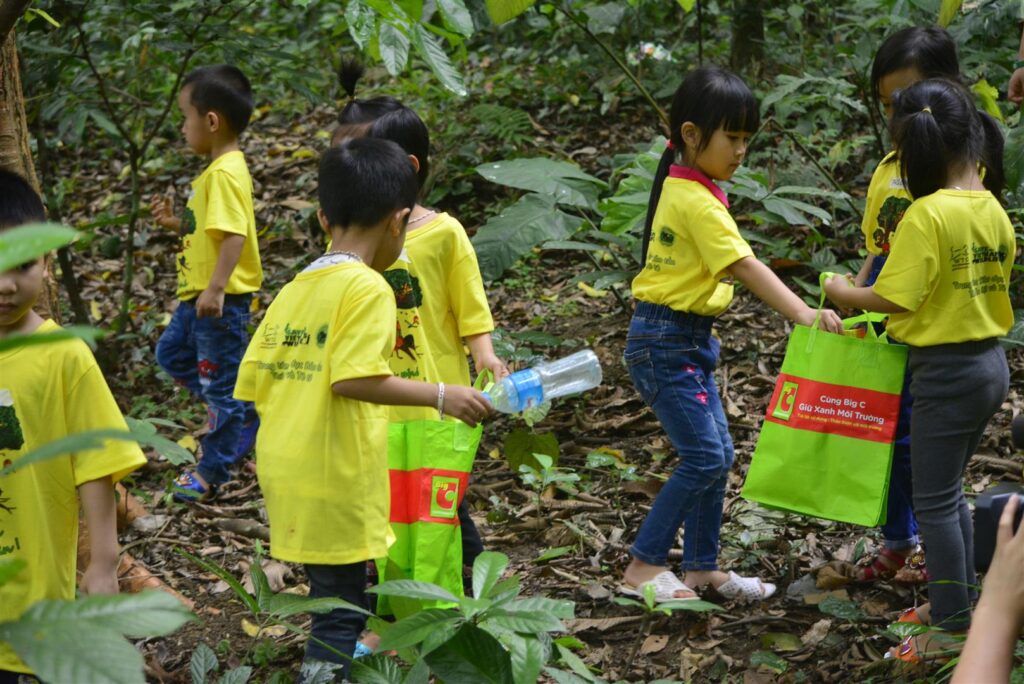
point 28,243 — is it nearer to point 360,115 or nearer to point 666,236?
point 666,236

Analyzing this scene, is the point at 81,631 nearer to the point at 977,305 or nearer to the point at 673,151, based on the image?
the point at 977,305

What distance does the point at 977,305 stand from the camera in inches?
118

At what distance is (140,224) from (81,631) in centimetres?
708

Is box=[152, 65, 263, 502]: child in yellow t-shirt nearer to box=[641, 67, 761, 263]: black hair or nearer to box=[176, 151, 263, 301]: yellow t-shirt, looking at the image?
box=[176, 151, 263, 301]: yellow t-shirt

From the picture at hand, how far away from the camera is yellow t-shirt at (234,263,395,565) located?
269 cm

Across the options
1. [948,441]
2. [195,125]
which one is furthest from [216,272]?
[948,441]

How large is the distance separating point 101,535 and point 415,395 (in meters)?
0.78

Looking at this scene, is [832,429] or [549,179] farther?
[549,179]

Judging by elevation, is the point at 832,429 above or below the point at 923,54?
below

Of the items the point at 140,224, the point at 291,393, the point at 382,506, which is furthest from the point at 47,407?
the point at 140,224

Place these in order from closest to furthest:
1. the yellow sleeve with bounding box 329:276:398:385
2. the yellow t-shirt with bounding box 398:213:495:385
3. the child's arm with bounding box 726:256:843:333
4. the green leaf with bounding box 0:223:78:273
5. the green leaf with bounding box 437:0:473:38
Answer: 1. the green leaf with bounding box 0:223:78:273
2. the green leaf with bounding box 437:0:473:38
3. the yellow sleeve with bounding box 329:276:398:385
4. the child's arm with bounding box 726:256:843:333
5. the yellow t-shirt with bounding box 398:213:495:385

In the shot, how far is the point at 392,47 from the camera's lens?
6.66 feet

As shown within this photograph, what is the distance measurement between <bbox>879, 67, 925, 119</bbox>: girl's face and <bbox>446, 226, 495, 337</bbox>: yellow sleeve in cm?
140

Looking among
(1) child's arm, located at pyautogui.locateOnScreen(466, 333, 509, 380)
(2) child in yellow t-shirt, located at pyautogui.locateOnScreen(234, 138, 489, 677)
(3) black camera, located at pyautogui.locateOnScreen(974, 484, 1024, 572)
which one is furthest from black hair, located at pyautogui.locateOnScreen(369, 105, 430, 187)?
(3) black camera, located at pyautogui.locateOnScreen(974, 484, 1024, 572)
